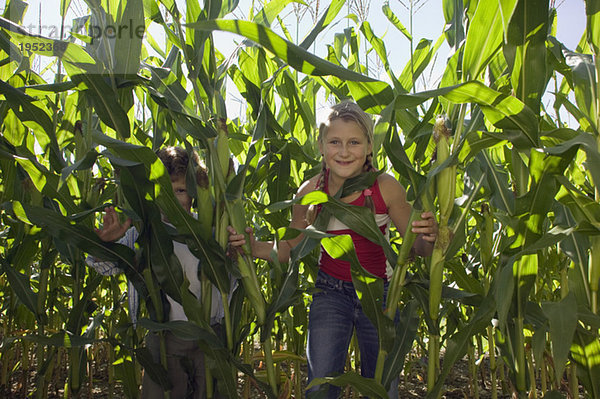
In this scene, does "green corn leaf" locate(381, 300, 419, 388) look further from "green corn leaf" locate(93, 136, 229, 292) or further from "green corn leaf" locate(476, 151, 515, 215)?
"green corn leaf" locate(93, 136, 229, 292)

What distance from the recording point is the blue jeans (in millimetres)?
1763

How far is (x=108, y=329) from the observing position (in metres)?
2.89

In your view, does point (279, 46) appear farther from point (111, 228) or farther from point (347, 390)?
point (347, 390)

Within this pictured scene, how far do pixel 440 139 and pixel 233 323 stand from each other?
1.01 metres

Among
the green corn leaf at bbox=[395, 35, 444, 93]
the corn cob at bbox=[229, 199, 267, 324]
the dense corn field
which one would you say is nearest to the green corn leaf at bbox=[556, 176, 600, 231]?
the dense corn field

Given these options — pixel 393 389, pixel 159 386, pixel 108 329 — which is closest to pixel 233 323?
pixel 159 386

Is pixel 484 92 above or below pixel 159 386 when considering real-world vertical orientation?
above

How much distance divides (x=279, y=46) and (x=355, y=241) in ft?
3.22

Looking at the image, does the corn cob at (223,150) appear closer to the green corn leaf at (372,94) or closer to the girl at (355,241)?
the girl at (355,241)

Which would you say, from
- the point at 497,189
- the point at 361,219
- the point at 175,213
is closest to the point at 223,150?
the point at 175,213

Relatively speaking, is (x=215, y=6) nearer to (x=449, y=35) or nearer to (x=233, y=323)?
(x=449, y=35)

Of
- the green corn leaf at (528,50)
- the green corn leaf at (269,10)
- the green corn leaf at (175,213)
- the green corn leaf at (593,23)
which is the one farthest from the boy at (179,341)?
the green corn leaf at (593,23)

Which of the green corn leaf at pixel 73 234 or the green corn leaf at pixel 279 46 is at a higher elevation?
the green corn leaf at pixel 279 46

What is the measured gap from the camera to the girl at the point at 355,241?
68.3 inches
